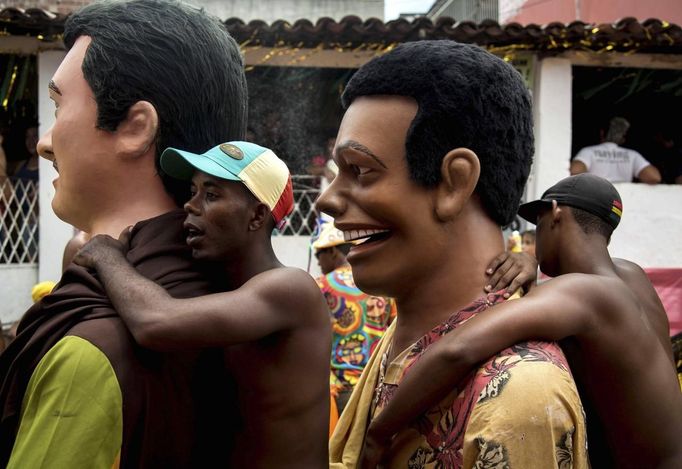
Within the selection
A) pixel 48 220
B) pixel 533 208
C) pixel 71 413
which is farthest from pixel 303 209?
pixel 71 413

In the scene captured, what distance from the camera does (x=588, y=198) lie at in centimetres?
285

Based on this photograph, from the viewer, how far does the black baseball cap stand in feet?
9.33

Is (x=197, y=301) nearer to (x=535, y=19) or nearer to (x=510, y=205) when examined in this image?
(x=510, y=205)

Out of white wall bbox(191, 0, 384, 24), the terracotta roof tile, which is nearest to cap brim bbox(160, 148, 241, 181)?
the terracotta roof tile

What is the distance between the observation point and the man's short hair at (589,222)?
9.26 feet

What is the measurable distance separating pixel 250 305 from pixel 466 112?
65 centimetres

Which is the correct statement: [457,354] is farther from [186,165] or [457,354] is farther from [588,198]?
[588,198]

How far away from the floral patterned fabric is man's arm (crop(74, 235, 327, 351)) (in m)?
0.44

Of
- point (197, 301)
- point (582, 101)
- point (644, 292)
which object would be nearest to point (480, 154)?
point (197, 301)

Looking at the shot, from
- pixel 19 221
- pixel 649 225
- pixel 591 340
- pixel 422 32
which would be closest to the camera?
pixel 591 340

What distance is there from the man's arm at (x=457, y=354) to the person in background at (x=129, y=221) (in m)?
0.39

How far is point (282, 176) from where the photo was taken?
2158 mm

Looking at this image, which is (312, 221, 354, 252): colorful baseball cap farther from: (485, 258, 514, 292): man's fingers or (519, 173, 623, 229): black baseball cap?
(485, 258, 514, 292): man's fingers

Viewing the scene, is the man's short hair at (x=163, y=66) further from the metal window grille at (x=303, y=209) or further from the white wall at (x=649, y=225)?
the white wall at (x=649, y=225)
